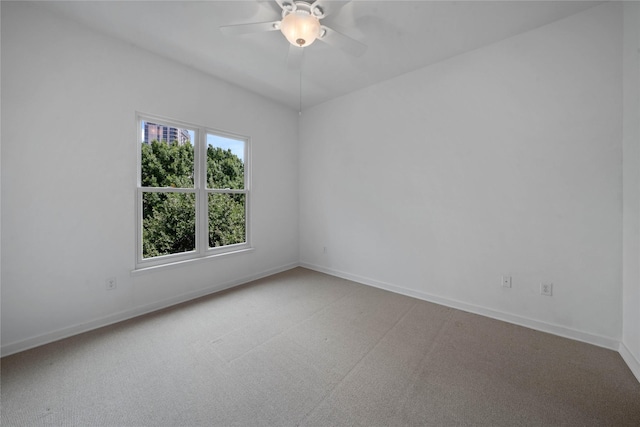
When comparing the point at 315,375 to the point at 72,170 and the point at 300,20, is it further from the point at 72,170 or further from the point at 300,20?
the point at 72,170

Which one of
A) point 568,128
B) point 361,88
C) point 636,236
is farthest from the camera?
point 361,88

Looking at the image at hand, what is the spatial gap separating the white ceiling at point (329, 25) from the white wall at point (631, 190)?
469 mm

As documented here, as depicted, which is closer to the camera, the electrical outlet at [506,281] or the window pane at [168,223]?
the electrical outlet at [506,281]

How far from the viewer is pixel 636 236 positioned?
175 cm

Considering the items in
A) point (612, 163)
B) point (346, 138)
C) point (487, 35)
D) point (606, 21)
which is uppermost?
point (487, 35)

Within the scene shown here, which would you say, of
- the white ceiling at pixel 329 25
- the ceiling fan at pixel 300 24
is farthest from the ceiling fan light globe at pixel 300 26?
the white ceiling at pixel 329 25

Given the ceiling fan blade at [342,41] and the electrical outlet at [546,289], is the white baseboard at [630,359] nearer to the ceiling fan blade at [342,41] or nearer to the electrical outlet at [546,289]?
the electrical outlet at [546,289]

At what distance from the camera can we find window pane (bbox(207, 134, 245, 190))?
3.25m

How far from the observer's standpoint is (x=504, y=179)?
2.45m

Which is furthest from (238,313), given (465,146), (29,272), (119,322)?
(465,146)

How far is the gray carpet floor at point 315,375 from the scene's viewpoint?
1.40 meters

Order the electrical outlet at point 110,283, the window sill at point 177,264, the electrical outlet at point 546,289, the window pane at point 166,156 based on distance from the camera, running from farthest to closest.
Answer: the window pane at point 166,156
the window sill at point 177,264
the electrical outlet at point 110,283
the electrical outlet at point 546,289

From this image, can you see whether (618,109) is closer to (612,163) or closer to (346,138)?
(612,163)

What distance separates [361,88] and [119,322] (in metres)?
3.98
